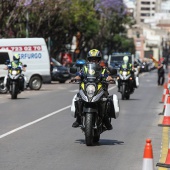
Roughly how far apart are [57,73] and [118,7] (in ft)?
123

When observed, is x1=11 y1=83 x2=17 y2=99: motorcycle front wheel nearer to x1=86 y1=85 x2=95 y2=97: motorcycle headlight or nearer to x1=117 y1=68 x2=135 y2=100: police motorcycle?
x1=117 y1=68 x2=135 y2=100: police motorcycle

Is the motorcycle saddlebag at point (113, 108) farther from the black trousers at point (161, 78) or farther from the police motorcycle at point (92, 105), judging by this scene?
the black trousers at point (161, 78)

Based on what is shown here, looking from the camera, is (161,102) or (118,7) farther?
(118,7)

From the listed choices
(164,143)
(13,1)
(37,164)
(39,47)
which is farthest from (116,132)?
(13,1)

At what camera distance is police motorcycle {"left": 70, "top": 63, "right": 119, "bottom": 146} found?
13992 mm

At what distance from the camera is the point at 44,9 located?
6219 cm

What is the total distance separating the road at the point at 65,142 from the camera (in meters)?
12.0

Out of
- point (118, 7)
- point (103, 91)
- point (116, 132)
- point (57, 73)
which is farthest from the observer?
point (118, 7)

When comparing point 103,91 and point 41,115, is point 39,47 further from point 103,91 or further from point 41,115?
point 103,91

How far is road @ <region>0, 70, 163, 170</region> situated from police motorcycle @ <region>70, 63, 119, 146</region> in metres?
0.30

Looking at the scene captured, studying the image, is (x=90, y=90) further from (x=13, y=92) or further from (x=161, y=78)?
(x=161, y=78)

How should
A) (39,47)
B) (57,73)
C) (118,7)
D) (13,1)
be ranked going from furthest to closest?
(118,7), (57,73), (13,1), (39,47)

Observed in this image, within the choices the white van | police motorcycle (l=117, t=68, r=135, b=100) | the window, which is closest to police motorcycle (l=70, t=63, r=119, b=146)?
police motorcycle (l=117, t=68, r=135, b=100)

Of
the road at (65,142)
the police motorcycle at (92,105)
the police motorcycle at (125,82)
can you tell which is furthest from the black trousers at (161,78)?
the police motorcycle at (92,105)
